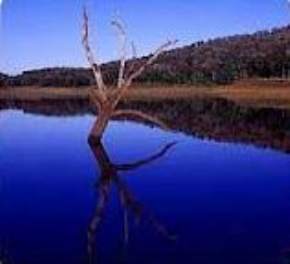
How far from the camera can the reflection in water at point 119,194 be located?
2113mm

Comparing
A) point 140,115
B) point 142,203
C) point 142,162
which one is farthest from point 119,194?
point 140,115

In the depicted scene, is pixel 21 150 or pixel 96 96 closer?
Result: pixel 21 150

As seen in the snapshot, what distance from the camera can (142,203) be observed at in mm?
2580

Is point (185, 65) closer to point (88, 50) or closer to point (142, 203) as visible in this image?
point (88, 50)

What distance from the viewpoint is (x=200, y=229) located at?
2135 millimetres

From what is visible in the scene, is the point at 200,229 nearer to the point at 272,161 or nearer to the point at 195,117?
the point at 272,161

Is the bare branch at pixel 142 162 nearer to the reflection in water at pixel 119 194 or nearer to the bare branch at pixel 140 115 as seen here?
the reflection in water at pixel 119 194

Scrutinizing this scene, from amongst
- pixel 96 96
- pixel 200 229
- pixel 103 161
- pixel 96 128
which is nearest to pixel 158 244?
pixel 200 229

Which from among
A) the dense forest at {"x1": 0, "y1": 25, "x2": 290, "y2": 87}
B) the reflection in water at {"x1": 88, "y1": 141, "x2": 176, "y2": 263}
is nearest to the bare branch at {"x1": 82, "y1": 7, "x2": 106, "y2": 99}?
the dense forest at {"x1": 0, "y1": 25, "x2": 290, "y2": 87}

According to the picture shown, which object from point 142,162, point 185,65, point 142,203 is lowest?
point 142,162

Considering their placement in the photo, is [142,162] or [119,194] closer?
[119,194]

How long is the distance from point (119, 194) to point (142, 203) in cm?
20

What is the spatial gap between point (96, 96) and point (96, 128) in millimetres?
445

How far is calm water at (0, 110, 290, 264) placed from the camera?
1879 mm
